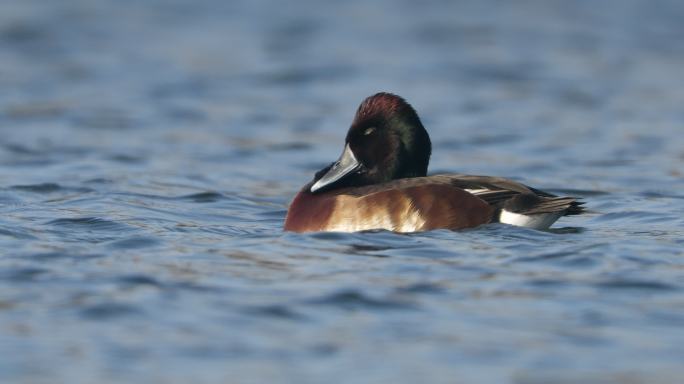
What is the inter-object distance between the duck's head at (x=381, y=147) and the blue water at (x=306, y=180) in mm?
785

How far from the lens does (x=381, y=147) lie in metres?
9.51

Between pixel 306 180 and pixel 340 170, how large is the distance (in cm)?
327

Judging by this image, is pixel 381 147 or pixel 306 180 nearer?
pixel 381 147

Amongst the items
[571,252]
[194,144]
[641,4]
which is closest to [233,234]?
[571,252]

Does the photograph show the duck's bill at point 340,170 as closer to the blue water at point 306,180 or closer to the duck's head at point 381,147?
the duck's head at point 381,147

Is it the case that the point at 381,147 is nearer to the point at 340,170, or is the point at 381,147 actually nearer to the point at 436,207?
the point at 340,170

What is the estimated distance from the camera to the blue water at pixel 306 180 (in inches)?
249

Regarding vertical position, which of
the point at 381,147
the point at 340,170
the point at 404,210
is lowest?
the point at 404,210

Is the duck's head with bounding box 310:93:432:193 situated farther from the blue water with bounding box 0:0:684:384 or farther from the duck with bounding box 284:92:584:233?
the blue water with bounding box 0:0:684:384

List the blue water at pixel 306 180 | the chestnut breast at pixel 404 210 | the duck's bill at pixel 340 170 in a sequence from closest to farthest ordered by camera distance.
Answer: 1. the blue water at pixel 306 180
2. the chestnut breast at pixel 404 210
3. the duck's bill at pixel 340 170

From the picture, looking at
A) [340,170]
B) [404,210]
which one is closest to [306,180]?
[340,170]

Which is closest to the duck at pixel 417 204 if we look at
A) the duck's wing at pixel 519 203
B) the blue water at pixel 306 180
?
the duck's wing at pixel 519 203

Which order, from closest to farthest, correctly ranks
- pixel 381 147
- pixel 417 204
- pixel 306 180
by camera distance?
pixel 417 204 → pixel 381 147 → pixel 306 180

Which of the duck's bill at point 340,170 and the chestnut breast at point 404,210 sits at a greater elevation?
the duck's bill at point 340,170
